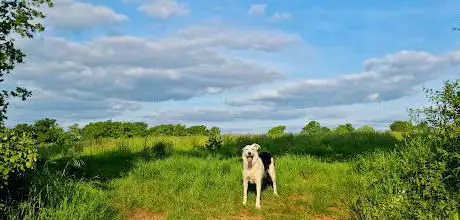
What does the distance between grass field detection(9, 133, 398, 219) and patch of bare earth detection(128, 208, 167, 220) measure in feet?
0.09

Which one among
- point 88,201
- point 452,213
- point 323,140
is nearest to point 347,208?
point 452,213

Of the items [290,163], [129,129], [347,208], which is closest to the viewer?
[347,208]

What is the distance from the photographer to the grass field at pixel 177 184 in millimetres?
11664

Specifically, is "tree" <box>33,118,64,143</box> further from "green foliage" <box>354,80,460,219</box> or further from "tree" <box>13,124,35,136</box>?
"green foliage" <box>354,80,460,219</box>

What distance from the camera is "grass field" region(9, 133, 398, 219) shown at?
1166 centimetres

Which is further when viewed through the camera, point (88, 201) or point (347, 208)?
point (347, 208)

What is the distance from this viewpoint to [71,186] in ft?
40.0

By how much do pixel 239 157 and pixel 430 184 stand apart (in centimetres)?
1088

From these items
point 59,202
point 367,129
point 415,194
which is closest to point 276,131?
point 367,129

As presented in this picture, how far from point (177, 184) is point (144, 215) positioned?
8.25 feet

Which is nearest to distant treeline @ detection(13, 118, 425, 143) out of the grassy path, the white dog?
the grassy path

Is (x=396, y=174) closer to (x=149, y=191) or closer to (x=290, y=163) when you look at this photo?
(x=290, y=163)

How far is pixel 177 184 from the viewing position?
14.9 meters

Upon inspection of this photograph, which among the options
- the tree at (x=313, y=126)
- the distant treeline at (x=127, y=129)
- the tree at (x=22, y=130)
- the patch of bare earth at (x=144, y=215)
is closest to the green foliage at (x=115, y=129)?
the distant treeline at (x=127, y=129)
